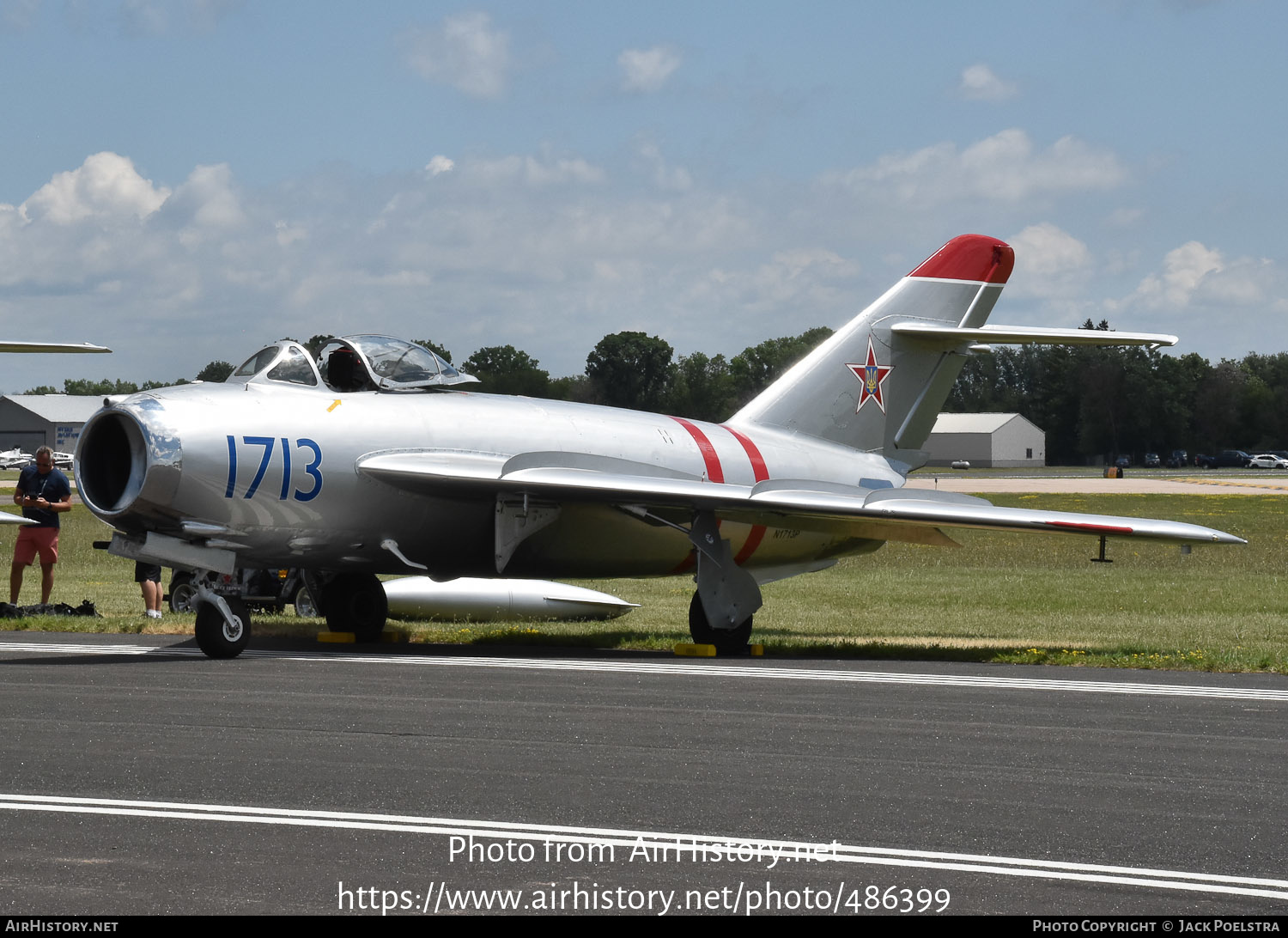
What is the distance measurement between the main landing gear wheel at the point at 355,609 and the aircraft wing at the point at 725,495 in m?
2.13

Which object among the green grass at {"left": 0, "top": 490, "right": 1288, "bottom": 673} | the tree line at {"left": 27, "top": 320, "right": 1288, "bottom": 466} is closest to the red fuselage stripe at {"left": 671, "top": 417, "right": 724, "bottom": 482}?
the green grass at {"left": 0, "top": 490, "right": 1288, "bottom": 673}

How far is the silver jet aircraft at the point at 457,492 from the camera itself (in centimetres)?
1319

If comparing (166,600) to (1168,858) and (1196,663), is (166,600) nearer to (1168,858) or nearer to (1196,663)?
(1196,663)

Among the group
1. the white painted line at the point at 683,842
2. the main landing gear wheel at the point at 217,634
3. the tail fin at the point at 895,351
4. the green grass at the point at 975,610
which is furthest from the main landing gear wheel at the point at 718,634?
the white painted line at the point at 683,842

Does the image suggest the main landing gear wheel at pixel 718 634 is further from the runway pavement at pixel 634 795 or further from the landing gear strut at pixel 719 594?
the runway pavement at pixel 634 795

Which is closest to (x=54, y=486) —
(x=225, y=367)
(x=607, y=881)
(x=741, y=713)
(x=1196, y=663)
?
(x=225, y=367)

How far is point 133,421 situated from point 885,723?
7.16 meters

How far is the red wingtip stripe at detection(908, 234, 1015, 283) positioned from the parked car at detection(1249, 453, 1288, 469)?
115720 mm

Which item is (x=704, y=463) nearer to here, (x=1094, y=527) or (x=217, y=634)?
(x=1094, y=527)

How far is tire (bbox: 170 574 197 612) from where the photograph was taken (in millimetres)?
19938

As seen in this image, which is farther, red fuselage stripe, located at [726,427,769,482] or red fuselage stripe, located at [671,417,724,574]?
red fuselage stripe, located at [726,427,769,482]

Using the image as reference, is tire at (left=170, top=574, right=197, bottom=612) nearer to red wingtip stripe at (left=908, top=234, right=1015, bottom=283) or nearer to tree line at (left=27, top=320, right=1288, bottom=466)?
red wingtip stripe at (left=908, top=234, right=1015, bottom=283)

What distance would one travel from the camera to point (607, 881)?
5.42 metres

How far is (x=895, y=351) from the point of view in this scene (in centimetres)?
1853
